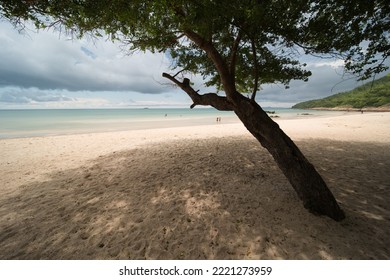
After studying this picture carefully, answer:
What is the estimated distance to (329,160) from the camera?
7.59 metres

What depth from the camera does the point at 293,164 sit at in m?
4.10

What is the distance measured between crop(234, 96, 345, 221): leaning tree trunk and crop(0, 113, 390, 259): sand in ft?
0.86

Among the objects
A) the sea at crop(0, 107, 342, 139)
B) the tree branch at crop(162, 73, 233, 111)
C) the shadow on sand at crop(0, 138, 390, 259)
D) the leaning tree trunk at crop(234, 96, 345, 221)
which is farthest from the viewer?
the sea at crop(0, 107, 342, 139)

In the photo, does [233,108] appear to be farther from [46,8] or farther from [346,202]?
[46,8]

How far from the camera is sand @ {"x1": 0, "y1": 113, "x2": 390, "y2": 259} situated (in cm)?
320

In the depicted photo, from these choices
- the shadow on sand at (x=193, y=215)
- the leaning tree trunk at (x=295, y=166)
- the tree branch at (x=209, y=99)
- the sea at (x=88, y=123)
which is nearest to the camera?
the shadow on sand at (x=193, y=215)

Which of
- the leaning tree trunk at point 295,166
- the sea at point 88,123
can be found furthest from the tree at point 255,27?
the sea at point 88,123

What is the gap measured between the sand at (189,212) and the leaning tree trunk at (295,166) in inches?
10.4

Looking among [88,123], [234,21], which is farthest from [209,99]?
[88,123]

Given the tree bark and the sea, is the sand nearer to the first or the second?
the tree bark

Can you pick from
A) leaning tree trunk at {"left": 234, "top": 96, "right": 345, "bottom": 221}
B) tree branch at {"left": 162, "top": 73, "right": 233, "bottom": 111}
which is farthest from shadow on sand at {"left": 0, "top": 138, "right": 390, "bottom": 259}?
tree branch at {"left": 162, "top": 73, "right": 233, "bottom": 111}

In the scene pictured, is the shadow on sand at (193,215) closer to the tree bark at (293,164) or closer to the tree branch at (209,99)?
the tree bark at (293,164)

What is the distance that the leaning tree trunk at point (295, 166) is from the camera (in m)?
3.90

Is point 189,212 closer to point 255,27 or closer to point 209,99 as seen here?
point 209,99
